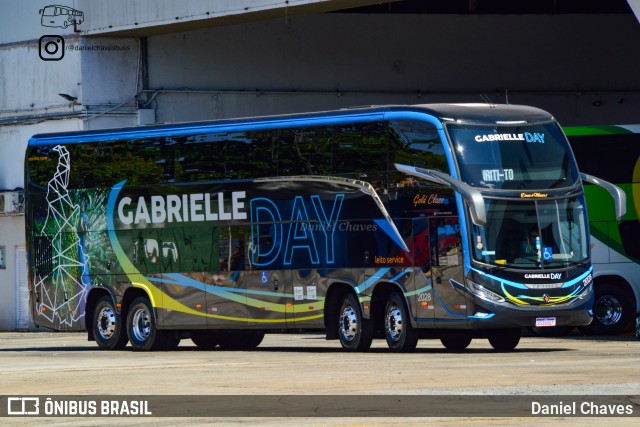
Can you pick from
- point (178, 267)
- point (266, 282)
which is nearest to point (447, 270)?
point (266, 282)

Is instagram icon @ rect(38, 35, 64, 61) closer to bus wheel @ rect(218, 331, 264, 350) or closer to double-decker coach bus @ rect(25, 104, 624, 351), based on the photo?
double-decker coach bus @ rect(25, 104, 624, 351)

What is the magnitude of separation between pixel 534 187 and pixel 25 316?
2336 cm

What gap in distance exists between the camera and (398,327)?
23953 millimetres

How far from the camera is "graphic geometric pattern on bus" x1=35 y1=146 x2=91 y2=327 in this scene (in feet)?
94.0

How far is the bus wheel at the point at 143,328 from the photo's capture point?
2770 centimetres

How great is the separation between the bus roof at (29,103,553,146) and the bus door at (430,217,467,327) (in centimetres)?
162

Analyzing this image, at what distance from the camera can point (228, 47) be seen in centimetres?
4084

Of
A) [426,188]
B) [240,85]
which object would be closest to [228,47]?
[240,85]

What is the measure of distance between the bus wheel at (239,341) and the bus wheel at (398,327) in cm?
497

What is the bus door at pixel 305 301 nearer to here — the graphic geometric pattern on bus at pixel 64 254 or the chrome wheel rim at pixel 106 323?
the chrome wheel rim at pixel 106 323

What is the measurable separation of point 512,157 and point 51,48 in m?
20.8

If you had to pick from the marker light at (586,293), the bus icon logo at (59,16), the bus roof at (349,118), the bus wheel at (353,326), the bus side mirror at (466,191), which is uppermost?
the bus icon logo at (59,16)

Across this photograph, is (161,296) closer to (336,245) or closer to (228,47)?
(336,245)

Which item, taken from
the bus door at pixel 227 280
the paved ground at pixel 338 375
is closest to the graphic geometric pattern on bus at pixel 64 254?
the paved ground at pixel 338 375
